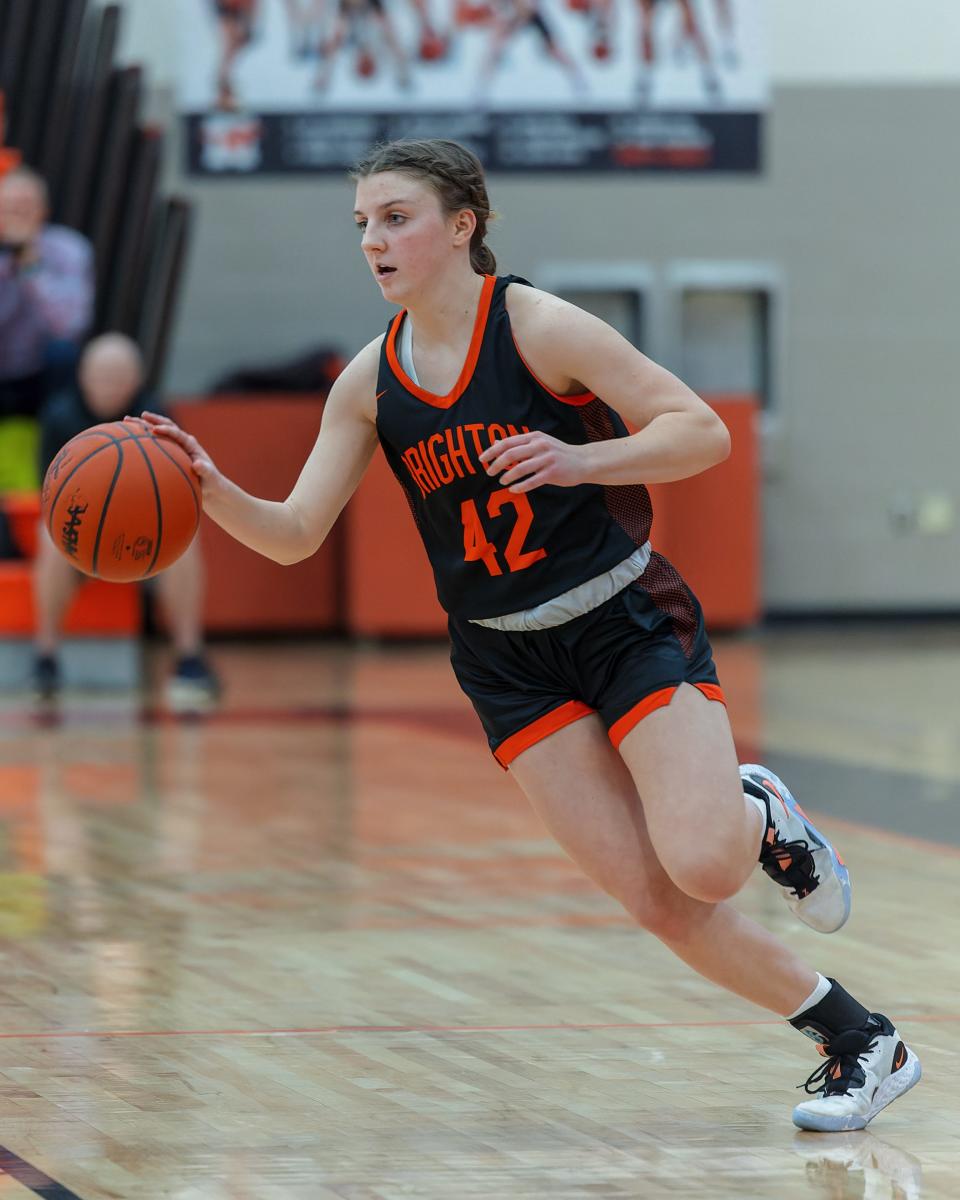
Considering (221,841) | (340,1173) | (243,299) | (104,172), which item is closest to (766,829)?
(340,1173)

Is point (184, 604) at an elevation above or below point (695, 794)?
below

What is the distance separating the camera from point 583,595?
3139mm

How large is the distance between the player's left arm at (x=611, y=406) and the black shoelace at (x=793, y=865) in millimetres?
587

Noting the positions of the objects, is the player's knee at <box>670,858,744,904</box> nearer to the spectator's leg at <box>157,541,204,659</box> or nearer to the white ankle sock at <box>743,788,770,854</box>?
the white ankle sock at <box>743,788,770,854</box>

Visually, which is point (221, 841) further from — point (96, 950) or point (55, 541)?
point (55, 541)

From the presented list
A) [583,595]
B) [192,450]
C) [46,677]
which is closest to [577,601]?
[583,595]

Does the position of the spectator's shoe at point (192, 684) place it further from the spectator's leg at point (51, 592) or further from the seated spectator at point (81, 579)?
the spectator's leg at point (51, 592)

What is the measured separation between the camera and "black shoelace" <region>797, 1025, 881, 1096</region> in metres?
3.11

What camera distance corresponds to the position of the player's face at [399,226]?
3.17 meters

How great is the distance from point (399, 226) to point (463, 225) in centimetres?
12

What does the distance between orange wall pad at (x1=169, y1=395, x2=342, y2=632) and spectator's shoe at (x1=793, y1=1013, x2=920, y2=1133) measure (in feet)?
28.8

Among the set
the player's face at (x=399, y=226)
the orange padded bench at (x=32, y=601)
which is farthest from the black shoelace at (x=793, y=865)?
the orange padded bench at (x=32, y=601)

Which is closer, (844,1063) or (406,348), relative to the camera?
(844,1063)

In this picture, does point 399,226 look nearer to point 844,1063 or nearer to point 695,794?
point 695,794
